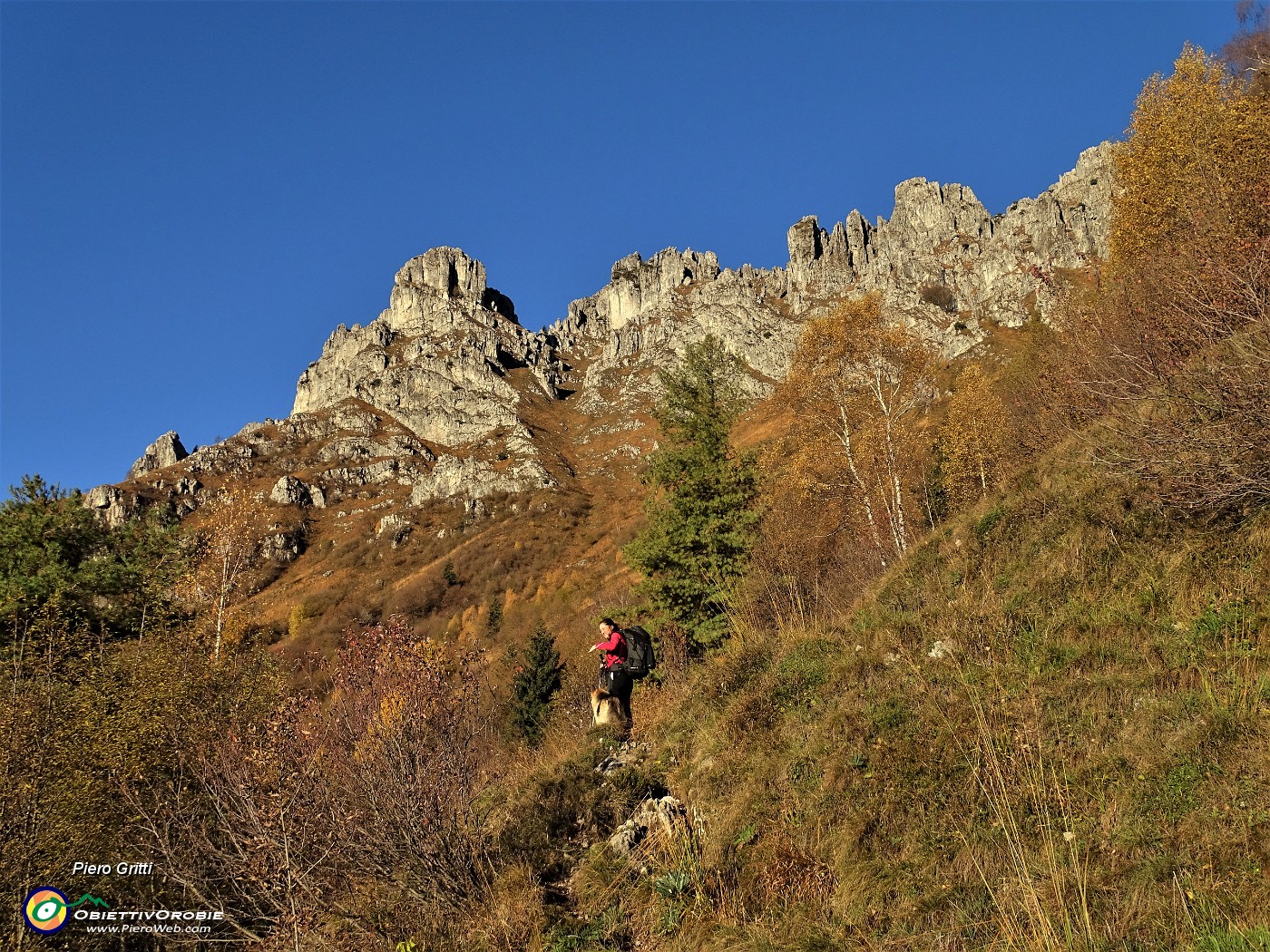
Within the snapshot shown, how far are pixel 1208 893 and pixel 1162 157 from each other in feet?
63.3

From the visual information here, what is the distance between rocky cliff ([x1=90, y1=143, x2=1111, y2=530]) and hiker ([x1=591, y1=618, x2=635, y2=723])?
8833 centimetres

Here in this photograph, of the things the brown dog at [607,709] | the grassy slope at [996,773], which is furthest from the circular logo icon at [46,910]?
the brown dog at [607,709]

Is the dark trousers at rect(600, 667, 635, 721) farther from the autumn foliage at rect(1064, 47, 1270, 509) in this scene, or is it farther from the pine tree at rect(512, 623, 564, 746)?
the pine tree at rect(512, 623, 564, 746)

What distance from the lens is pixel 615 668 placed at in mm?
9711

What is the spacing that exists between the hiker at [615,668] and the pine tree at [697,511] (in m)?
6.52

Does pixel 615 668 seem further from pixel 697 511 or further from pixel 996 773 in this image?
pixel 697 511

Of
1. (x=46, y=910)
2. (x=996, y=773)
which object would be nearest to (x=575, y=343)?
(x=46, y=910)

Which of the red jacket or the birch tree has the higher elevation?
the birch tree

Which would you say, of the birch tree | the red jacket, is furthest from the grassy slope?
the birch tree

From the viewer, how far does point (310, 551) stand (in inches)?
3797

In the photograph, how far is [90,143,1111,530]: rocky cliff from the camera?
4464 inches

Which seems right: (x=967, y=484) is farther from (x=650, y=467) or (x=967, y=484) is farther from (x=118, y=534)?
(x=118, y=534)

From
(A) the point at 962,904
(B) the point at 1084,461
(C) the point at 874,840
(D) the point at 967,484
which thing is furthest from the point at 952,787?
(D) the point at 967,484

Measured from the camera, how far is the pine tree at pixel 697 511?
56.1 ft
